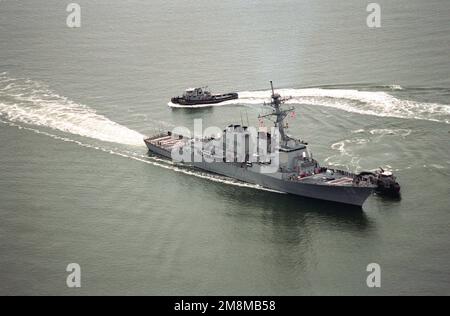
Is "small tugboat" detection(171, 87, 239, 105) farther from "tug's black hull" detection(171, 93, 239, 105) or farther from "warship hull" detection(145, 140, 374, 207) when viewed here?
"warship hull" detection(145, 140, 374, 207)

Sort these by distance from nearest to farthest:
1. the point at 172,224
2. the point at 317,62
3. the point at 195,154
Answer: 1. the point at 172,224
2. the point at 195,154
3. the point at 317,62

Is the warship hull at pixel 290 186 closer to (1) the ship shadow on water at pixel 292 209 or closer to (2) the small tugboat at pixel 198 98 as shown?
(1) the ship shadow on water at pixel 292 209

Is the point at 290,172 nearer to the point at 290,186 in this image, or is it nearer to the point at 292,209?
the point at 290,186

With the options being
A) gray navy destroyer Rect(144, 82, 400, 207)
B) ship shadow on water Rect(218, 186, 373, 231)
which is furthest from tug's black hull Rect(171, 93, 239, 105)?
ship shadow on water Rect(218, 186, 373, 231)

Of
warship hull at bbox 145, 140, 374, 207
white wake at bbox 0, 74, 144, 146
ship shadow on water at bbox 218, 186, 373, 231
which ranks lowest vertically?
ship shadow on water at bbox 218, 186, 373, 231

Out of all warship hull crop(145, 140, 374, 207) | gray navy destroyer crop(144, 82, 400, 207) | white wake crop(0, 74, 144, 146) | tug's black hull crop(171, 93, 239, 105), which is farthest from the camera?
tug's black hull crop(171, 93, 239, 105)

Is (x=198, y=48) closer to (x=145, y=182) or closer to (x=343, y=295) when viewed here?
(x=145, y=182)

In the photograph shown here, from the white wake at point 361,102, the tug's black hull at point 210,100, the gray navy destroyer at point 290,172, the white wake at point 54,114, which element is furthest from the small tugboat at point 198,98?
the gray navy destroyer at point 290,172

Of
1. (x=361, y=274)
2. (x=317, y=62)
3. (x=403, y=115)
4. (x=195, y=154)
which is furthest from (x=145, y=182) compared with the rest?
(x=317, y=62)
